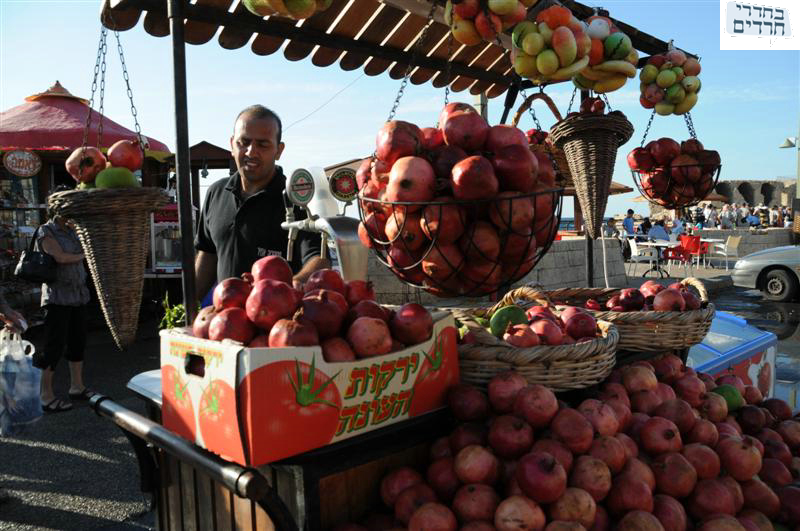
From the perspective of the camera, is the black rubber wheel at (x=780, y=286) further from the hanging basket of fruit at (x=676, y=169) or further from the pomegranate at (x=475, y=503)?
the pomegranate at (x=475, y=503)

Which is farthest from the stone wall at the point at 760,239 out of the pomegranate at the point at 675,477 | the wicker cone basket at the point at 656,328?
the pomegranate at the point at 675,477

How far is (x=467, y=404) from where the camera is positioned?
182cm

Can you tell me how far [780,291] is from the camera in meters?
12.1

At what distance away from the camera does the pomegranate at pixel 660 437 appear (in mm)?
1912

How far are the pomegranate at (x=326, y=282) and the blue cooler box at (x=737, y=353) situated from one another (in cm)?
251

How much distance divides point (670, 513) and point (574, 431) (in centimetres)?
34

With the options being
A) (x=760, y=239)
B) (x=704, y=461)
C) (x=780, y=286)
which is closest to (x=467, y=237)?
(x=704, y=461)

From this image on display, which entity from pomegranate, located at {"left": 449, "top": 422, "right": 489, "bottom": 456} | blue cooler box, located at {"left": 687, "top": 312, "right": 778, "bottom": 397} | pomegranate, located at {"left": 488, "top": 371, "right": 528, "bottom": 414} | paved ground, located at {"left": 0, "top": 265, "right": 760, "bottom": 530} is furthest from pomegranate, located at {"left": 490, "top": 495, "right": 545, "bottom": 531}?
paved ground, located at {"left": 0, "top": 265, "right": 760, "bottom": 530}

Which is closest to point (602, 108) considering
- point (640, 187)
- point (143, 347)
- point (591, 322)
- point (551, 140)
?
→ point (551, 140)

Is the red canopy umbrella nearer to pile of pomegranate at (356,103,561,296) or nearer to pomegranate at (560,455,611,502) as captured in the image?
pile of pomegranate at (356,103,561,296)

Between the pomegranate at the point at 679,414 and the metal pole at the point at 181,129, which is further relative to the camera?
the metal pole at the point at 181,129

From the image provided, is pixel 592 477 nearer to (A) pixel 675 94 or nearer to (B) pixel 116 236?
(B) pixel 116 236

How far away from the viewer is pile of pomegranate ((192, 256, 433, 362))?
5.07 feet

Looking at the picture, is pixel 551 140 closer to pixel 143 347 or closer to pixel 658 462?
pixel 658 462
